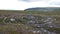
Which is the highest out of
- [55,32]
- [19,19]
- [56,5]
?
[56,5]

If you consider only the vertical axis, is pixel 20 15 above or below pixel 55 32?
above

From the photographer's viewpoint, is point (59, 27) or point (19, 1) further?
point (19, 1)

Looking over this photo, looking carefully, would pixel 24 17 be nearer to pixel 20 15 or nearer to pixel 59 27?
pixel 20 15

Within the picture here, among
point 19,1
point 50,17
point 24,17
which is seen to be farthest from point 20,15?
point 50,17
